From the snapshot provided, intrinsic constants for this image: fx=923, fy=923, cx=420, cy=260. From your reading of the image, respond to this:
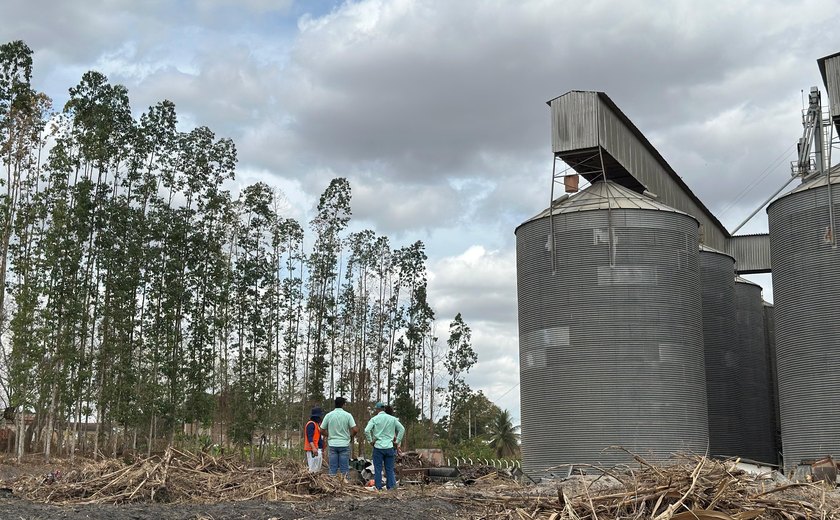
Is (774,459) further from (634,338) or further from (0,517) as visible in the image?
(0,517)

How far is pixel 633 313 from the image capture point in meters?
28.2

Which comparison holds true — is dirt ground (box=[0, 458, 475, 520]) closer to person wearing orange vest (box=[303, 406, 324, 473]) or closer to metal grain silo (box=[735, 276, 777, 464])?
person wearing orange vest (box=[303, 406, 324, 473])

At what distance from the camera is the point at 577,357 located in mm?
28266

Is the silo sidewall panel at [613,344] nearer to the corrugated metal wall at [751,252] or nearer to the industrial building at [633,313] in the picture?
the industrial building at [633,313]

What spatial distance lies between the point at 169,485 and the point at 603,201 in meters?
19.5

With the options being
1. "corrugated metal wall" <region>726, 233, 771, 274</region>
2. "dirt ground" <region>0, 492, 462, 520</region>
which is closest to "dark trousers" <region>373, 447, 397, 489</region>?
"dirt ground" <region>0, 492, 462, 520</region>

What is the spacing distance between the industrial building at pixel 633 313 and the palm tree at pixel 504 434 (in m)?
57.3

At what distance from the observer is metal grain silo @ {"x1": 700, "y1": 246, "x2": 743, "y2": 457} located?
119 ft

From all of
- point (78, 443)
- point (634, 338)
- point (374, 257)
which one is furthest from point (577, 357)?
point (374, 257)

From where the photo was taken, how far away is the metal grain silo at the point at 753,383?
123 feet

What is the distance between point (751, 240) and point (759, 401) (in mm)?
9131

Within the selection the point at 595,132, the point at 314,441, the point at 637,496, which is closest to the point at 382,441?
the point at 314,441

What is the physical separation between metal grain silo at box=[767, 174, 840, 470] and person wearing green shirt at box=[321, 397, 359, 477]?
15549 millimetres

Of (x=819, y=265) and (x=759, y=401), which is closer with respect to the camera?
(x=819, y=265)
